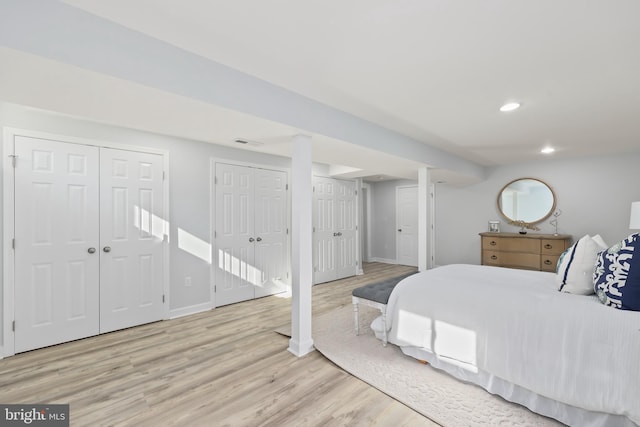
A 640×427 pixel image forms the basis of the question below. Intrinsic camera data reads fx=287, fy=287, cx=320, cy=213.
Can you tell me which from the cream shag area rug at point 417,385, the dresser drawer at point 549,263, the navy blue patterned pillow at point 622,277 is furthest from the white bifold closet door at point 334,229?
the navy blue patterned pillow at point 622,277

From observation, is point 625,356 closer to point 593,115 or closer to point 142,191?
point 593,115

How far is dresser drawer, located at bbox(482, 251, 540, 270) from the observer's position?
4.80 metres

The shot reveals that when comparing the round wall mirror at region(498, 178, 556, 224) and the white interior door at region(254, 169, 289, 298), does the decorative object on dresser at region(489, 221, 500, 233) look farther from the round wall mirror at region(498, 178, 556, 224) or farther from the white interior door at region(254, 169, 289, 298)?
the white interior door at region(254, 169, 289, 298)

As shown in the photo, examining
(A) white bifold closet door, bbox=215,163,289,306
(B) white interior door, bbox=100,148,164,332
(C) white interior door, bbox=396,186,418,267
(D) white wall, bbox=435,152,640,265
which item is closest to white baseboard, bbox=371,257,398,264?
(C) white interior door, bbox=396,186,418,267

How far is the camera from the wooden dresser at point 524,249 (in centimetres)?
464

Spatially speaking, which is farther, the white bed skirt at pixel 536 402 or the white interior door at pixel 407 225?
the white interior door at pixel 407 225

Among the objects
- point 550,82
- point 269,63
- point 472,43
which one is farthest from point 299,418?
point 550,82

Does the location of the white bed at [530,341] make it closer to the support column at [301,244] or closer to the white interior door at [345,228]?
the support column at [301,244]

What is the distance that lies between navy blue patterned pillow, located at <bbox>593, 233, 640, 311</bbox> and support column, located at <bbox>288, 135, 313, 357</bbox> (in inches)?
83.6

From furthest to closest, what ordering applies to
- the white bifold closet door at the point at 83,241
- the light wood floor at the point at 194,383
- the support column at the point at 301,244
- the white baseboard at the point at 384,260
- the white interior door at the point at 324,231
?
the white baseboard at the point at 384,260
the white interior door at the point at 324,231
the white bifold closet door at the point at 83,241
the support column at the point at 301,244
the light wood floor at the point at 194,383

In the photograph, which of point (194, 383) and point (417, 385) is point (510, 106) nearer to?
point (417, 385)

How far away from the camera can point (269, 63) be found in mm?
1913

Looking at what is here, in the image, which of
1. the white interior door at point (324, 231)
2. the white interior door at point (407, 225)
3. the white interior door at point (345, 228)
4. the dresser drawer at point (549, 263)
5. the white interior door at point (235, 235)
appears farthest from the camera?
the white interior door at point (407, 225)

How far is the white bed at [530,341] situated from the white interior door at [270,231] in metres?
2.44
